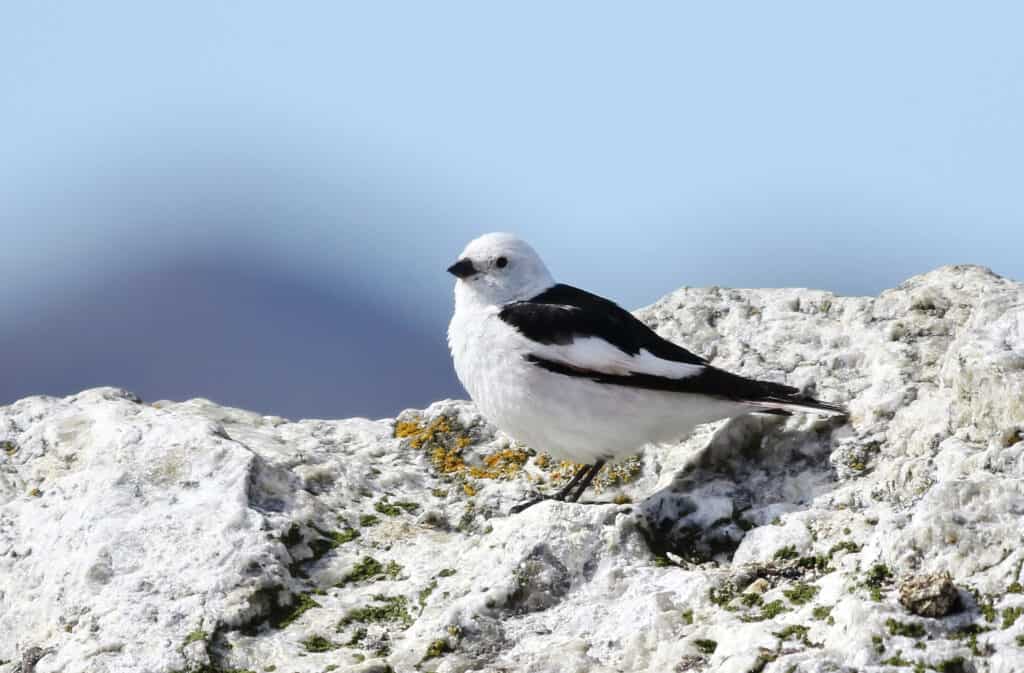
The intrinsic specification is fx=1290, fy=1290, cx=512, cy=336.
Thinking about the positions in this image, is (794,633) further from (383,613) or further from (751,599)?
(383,613)

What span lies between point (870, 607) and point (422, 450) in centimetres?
396

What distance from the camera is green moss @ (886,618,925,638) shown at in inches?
190

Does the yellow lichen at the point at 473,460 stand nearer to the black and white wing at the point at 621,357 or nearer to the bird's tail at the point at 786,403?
the black and white wing at the point at 621,357

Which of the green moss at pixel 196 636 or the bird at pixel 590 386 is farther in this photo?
the bird at pixel 590 386

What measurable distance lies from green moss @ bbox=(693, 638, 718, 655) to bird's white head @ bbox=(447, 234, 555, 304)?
421 cm

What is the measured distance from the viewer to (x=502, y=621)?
577 cm

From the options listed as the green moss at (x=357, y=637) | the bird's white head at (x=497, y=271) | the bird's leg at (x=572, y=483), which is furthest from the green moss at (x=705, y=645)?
the bird's white head at (x=497, y=271)

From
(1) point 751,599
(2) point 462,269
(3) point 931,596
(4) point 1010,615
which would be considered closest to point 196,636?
(1) point 751,599

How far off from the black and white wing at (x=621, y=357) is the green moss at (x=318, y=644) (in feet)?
8.48

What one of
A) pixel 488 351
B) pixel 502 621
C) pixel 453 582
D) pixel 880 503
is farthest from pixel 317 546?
pixel 880 503

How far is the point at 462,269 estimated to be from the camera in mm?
9148

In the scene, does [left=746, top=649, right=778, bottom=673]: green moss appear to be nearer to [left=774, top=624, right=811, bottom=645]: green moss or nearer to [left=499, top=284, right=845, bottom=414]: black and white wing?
[left=774, top=624, right=811, bottom=645]: green moss

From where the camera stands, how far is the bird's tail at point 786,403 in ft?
23.6

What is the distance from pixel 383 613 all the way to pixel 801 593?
2029mm
